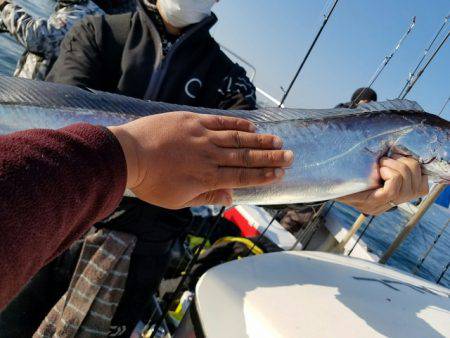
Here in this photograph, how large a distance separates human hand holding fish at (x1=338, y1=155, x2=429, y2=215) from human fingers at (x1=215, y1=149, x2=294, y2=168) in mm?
995

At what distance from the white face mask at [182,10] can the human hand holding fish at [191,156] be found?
1.35 m

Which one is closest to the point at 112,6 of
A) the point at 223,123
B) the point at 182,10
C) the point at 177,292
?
the point at 182,10

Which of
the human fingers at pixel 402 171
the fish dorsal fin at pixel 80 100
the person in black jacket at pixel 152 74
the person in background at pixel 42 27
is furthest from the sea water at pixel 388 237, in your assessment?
the fish dorsal fin at pixel 80 100

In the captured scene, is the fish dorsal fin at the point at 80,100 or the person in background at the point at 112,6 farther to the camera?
the person in background at the point at 112,6

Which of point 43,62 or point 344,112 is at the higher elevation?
point 344,112

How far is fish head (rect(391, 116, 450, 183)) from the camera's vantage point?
2145mm

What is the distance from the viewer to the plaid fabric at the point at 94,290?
6.84 ft

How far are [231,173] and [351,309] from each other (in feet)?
3.12

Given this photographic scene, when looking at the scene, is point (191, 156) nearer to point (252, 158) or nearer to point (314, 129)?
point (252, 158)

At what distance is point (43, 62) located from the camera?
2932mm

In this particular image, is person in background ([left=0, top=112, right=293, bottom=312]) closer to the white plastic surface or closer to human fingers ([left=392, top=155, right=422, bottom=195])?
the white plastic surface

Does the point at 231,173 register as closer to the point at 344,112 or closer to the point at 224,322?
the point at 224,322

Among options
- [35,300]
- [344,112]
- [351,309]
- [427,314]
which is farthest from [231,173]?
[35,300]

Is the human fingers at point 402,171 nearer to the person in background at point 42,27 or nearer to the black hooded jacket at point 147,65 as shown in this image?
the black hooded jacket at point 147,65
